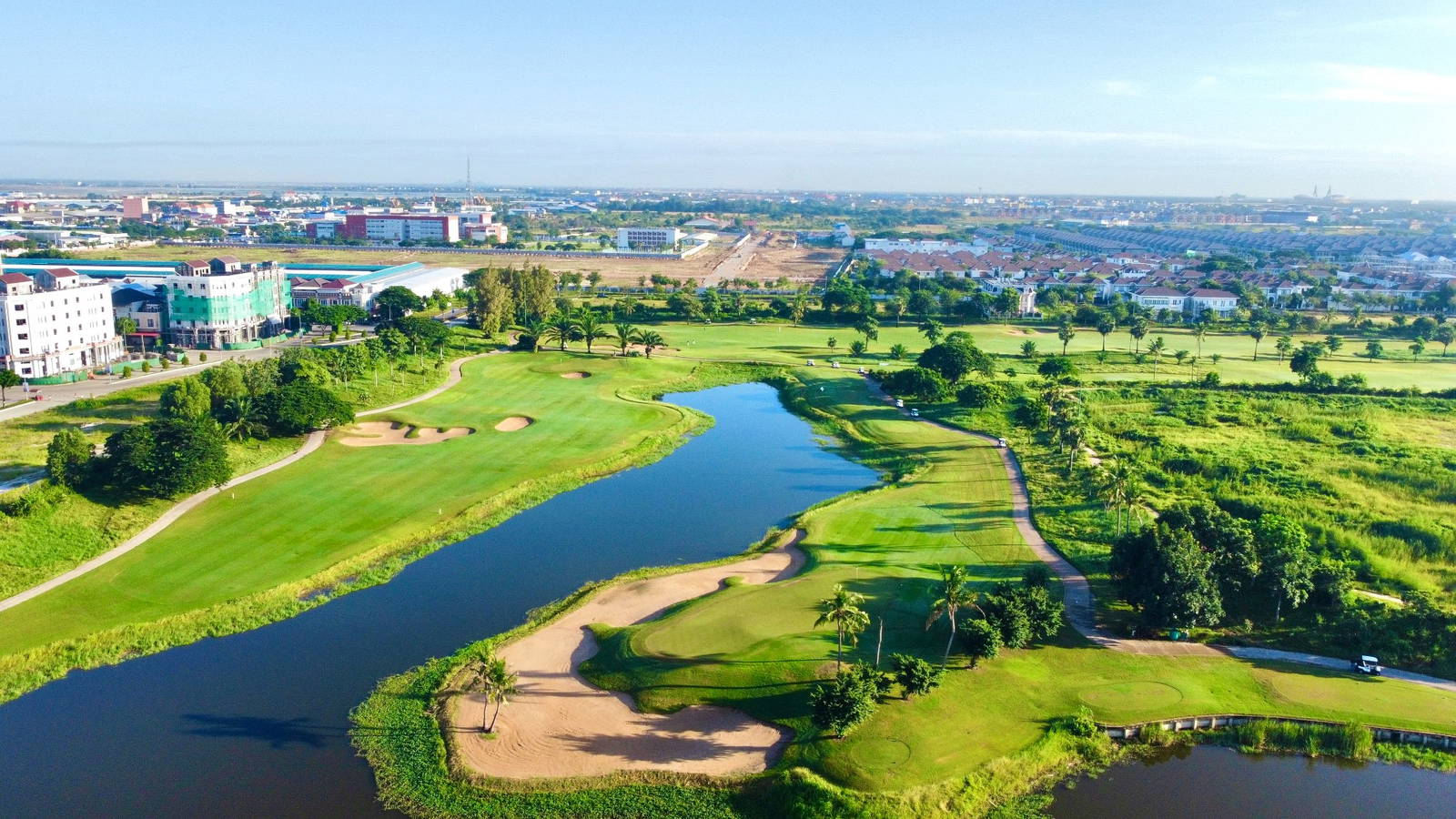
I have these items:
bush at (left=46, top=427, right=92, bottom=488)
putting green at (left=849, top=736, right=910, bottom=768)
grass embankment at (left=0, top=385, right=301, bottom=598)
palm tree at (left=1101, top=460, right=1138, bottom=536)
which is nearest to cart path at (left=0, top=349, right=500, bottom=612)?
grass embankment at (left=0, top=385, right=301, bottom=598)

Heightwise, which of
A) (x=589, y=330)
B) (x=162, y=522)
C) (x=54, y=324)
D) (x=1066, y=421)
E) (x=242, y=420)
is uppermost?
(x=54, y=324)

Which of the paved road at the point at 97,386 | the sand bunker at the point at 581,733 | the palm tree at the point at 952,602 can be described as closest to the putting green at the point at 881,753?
the sand bunker at the point at 581,733

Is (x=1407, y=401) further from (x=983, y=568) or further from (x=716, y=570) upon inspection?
(x=716, y=570)

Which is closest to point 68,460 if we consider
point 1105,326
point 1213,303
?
point 1105,326

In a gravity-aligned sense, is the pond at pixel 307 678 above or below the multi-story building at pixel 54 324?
below

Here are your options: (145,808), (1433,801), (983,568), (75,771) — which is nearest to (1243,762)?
(1433,801)

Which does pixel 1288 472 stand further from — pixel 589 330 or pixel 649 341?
pixel 589 330

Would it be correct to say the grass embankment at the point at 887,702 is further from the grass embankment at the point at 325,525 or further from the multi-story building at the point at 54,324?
the multi-story building at the point at 54,324
